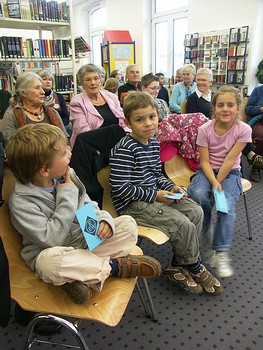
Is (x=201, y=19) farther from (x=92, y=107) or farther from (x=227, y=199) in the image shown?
(x=227, y=199)

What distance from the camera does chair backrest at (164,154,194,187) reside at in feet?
7.23

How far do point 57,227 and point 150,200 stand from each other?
0.65 meters

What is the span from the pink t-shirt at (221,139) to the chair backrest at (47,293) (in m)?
1.13

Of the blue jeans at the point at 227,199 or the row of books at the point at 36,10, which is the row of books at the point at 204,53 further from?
the blue jeans at the point at 227,199

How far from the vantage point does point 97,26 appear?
1031 cm

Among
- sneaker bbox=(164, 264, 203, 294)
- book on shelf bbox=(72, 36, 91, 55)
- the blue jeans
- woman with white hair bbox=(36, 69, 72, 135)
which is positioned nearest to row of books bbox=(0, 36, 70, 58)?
book on shelf bbox=(72, 36, 91, 55)

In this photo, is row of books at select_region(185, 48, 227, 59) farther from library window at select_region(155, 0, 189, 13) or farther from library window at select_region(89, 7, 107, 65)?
library window at select_region(89, 7, 107, 65)

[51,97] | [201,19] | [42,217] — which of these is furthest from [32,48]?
[201,19]

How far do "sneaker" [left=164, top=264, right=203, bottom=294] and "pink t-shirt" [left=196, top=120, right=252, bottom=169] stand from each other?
28.8 inches

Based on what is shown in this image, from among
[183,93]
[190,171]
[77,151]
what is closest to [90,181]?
[77,151]

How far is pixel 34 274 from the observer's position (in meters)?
1.14

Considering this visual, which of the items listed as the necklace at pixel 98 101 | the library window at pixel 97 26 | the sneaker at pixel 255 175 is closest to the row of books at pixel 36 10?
the necklace at pixel 98 101

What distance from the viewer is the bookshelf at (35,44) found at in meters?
3.79

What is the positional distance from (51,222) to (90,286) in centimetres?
27
